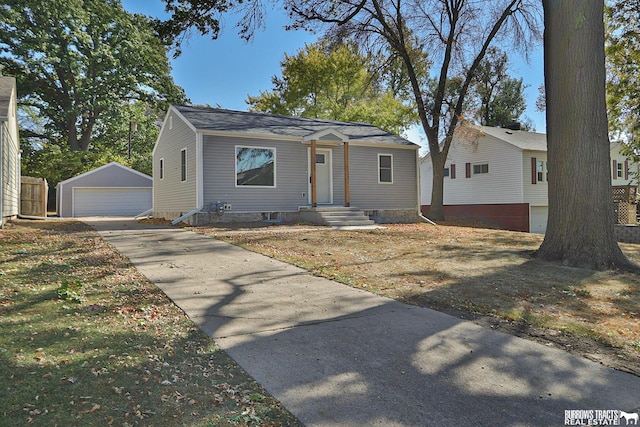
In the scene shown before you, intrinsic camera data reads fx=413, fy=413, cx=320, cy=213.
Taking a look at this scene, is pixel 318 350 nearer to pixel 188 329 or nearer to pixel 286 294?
pixel 188 329

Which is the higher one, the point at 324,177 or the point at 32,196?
the point at 324,177

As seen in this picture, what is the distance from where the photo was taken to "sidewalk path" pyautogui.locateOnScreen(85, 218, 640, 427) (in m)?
2.53

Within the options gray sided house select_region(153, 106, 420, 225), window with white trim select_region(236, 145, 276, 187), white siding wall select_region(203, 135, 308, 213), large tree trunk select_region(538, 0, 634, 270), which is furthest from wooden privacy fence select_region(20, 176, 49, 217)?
large tree trunk select_region(538, 0, 634, 270)

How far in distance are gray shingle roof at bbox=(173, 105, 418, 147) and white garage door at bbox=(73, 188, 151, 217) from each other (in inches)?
476

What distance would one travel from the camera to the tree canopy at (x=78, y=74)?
80.7 feet

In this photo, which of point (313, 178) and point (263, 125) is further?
point (263, 125)

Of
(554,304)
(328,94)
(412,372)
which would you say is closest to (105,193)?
(328,94)

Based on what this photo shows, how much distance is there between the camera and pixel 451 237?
38.1 ft

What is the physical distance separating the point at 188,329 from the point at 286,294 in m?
1.59

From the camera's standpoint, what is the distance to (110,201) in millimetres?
25859

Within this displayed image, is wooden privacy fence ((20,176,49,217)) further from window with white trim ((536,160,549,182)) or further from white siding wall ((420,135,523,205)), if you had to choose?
window with white trim ((536,160,549,182))

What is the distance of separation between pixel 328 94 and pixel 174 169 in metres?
18.4

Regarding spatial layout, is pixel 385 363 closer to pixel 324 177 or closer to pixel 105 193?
pixel 324 177

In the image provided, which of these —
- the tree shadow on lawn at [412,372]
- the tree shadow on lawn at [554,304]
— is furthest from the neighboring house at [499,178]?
the tree shadow on lawn at [412,372]
